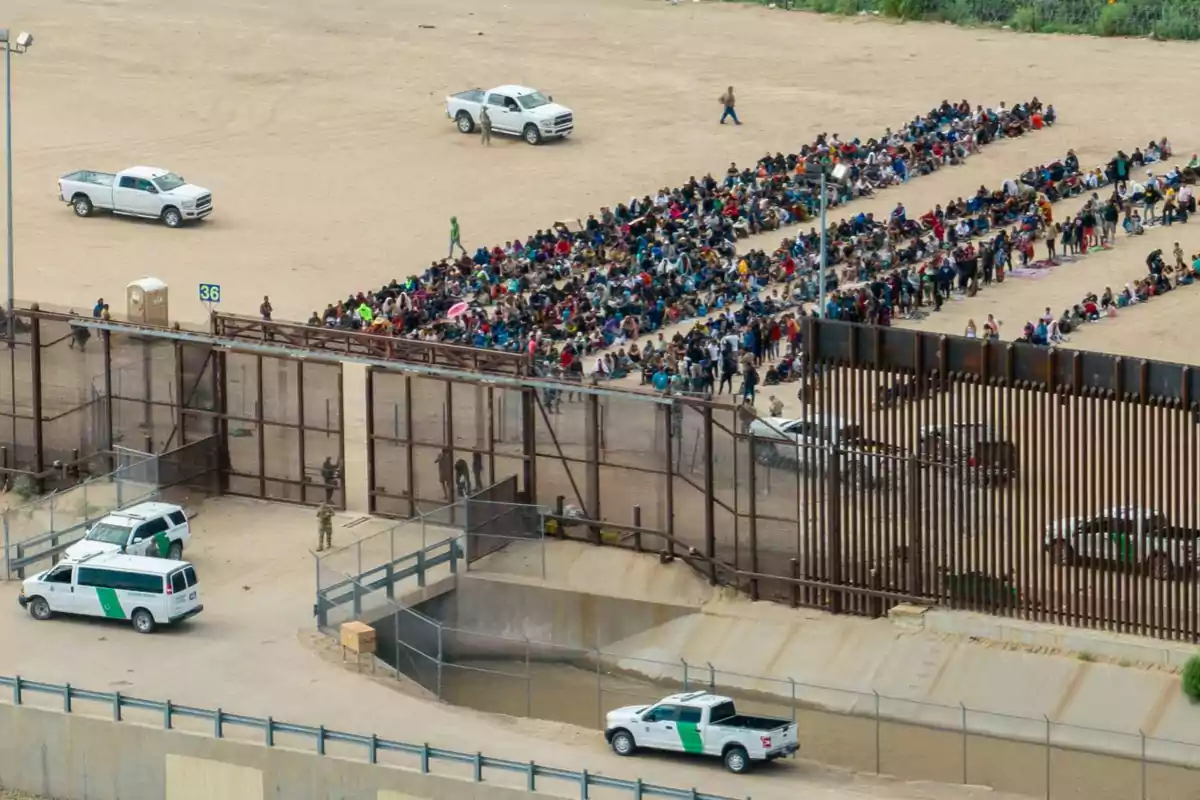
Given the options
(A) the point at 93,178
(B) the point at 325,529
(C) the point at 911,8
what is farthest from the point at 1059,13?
(B) the point at 325,529

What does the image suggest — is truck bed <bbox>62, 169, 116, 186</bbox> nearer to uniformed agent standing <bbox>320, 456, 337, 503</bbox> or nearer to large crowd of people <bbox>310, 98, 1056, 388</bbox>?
large crowd of people <bbox>310, 98, 1056, 388</bbox>

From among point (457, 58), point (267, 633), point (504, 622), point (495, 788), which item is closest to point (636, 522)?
point (504, 622)

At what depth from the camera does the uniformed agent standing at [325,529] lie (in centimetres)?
5653

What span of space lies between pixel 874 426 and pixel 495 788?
11.1m

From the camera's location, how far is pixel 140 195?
8231cm

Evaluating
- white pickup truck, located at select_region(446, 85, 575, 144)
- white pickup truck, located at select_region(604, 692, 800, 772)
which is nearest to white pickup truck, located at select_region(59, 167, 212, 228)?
white pickup truck, located at select_region(446, 85, 575, 144)

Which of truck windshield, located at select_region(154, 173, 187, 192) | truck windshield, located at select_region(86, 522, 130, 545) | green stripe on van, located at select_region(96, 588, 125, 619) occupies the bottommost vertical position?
green stripe on van, located at select_region(96, 588, 125, 619)

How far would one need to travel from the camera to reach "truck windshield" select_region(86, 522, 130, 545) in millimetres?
54969

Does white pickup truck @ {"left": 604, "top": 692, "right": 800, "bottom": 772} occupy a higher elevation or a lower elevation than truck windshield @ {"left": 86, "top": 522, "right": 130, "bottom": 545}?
lower

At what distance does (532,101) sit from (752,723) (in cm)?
4756

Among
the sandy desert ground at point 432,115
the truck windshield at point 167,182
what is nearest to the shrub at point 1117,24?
the sandy desert ground at point 432,115

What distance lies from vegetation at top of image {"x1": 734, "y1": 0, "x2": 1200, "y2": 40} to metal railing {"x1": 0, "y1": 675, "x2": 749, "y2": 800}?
202 feet

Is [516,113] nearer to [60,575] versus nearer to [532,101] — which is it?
[532,101]

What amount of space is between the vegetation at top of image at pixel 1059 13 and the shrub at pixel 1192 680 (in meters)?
56.3
